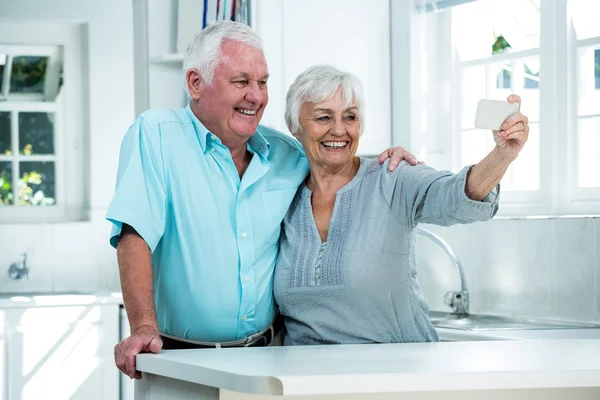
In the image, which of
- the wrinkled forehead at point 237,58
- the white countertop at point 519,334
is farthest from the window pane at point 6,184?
the wrinkled forehead at point 237,58

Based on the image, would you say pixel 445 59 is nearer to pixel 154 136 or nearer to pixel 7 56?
pixel 154 136

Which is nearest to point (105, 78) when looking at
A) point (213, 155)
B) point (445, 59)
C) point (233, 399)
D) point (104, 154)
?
point (104, 154)

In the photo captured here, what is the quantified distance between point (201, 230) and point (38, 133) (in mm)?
3610

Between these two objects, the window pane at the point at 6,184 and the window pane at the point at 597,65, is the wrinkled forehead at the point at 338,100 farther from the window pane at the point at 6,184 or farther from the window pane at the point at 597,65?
the window pane at the point at 6,184

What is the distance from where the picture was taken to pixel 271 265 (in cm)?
238

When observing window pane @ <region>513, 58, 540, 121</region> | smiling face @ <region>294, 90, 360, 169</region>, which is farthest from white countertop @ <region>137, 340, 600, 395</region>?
window pane @ <region>513, 58, 540, 121</region>

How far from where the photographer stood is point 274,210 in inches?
94.5

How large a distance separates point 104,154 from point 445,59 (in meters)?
2.34

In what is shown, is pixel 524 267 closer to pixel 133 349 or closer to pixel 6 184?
pixel 133 349

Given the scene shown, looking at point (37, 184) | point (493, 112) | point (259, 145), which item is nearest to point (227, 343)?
point (259, 145)

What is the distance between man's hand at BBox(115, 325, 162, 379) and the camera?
77.0 inches

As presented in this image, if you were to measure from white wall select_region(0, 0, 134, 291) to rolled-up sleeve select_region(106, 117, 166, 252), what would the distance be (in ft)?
10.9

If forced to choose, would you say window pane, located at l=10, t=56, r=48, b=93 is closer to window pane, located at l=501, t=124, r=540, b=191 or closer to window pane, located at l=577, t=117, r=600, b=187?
window pane, located at l=501, t=124, r=540, b=191

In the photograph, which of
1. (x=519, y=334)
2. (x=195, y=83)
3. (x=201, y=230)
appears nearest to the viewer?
(x=201, y=230)
